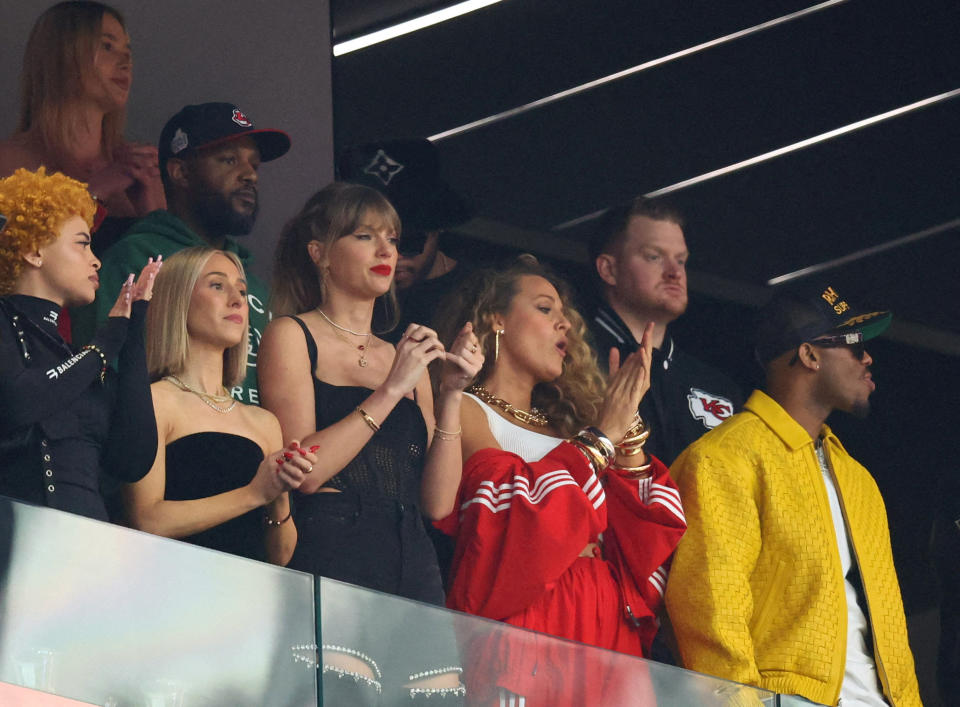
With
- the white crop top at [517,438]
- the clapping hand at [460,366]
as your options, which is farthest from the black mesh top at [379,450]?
the white crop top at [517,438]

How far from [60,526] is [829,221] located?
3.08 meters

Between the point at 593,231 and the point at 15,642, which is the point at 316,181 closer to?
the point at 593,231

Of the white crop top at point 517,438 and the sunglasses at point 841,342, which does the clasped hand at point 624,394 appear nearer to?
the white crop top at point 517,438

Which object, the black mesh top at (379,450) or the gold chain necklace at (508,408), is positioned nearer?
the black mesh top at (379,450)

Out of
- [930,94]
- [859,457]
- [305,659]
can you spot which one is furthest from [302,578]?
[930,94]

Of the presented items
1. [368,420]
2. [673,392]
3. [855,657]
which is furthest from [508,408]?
[855,657]

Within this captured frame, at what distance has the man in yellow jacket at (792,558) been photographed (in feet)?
10.6

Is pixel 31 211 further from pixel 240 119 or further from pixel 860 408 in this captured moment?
pixel 860 408

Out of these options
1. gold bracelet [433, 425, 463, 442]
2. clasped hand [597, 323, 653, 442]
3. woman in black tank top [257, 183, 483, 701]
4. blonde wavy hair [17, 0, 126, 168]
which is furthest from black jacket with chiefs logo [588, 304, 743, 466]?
blonde wavy hair [17, 0, 126, 168]

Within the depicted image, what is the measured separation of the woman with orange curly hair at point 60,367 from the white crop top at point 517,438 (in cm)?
87

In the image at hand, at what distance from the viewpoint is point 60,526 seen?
1.92 m

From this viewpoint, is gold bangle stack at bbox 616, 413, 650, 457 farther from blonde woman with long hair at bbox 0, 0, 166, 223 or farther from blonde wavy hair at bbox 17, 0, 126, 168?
blonde wavy hair at bbox 17, 0, 126, 168

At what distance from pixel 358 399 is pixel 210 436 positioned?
35 centimetres

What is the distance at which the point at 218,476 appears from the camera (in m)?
2.75
